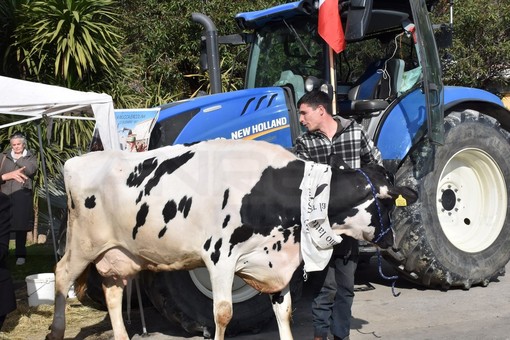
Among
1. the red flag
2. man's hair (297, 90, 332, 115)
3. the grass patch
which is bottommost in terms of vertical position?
the grass patch

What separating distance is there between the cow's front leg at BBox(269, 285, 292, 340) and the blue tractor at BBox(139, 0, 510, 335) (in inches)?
34.7

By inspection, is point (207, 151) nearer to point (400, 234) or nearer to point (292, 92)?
point (292, 92)

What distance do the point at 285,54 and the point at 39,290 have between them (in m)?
3.42

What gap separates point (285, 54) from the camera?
795 cm

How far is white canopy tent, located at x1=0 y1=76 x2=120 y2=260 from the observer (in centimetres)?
658

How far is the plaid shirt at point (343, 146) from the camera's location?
18.8ft

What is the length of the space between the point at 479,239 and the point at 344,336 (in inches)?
116

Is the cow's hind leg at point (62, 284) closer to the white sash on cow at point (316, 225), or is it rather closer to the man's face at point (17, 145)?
the white sash on cow at point (316, 225)

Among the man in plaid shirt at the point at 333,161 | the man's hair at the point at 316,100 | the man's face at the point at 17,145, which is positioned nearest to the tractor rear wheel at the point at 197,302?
the man in plaid shirt at the point at 333,161

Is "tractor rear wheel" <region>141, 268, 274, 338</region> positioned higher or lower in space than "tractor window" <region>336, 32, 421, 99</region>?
lower

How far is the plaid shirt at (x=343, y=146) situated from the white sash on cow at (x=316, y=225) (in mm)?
462

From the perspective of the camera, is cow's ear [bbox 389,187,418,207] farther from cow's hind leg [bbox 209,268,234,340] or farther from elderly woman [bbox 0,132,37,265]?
elderly woman [bbox 0,132,37,265]

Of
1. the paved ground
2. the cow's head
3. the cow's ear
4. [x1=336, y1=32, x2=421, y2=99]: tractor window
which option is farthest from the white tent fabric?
[x1=336, y1=32, x2=421, y2=99]: tractor window

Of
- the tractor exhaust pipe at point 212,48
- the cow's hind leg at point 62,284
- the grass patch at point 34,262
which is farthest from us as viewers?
the grass patch at point 34,262
